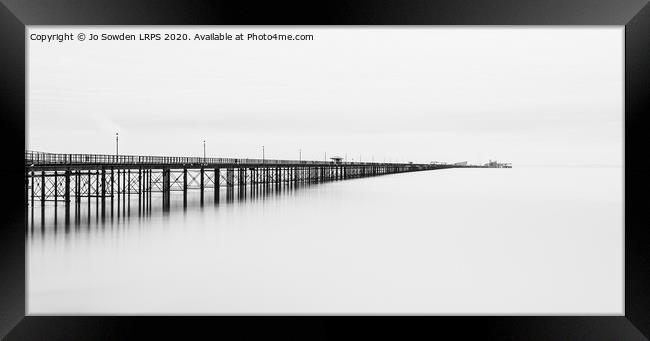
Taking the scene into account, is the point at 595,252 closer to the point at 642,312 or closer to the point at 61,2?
the point at 642,312

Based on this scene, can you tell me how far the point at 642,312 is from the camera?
21.5 feet

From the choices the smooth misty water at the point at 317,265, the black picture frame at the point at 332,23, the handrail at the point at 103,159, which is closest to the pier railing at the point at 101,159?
the handrail at the point at 103,159

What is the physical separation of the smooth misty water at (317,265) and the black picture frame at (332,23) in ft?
15.8

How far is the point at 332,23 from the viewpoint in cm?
691

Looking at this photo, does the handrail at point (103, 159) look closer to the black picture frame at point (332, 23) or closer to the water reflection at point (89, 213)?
the water reflection at point (89, 213)

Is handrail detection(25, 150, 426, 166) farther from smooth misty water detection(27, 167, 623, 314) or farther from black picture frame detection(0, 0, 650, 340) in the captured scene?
black picture frame detection(0, 0, 650, 340)

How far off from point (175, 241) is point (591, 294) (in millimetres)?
15084

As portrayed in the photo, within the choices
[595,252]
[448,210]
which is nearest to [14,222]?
[595,252]

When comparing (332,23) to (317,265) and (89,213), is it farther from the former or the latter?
(89,213)

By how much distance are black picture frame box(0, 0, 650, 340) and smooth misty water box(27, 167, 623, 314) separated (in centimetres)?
483

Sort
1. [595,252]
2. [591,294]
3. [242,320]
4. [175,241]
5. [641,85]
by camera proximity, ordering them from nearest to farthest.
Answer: [641,85] → [242,320] → [591,294] → [175,241] → [595,252]

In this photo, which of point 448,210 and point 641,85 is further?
point 448,210

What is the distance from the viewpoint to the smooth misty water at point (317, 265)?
12945 millimetres

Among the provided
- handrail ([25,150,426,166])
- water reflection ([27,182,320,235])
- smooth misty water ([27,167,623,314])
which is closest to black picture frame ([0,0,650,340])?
smooth misty water ([27,167,623,314])
